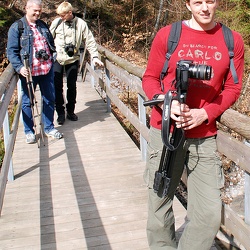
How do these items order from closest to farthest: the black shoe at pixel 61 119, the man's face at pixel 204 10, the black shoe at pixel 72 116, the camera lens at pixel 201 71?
the camera lens at pixel 201 71 < the man's face at pixel 204 10 < the black shoe at pixel 61 119 < the black shoe at pixel 72 116

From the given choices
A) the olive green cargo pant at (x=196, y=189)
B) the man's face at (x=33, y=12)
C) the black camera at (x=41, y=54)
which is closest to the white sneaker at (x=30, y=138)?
the black camera at (x=41, y=54)

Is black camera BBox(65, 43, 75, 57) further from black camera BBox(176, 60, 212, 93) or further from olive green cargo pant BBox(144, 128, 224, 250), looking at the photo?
black camera BBox(176, 60, 212, 93)

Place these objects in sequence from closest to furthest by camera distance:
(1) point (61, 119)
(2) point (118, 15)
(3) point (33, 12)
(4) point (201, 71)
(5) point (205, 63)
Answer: (4) point (201, 71)
(5) point (205, 63)
(3) point (33, 12)
(1) point (61, 119)
(2) point (118, 15)

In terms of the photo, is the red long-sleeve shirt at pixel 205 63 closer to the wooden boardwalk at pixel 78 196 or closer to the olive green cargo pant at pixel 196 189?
the olive green cargo pant at pixel 196 189

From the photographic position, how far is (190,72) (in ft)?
7.30

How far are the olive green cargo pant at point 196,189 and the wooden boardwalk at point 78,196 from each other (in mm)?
772

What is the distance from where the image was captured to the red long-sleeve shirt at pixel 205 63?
93.4 inches

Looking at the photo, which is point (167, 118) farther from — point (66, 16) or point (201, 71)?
point (66, 16)

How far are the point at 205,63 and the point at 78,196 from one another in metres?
2.32

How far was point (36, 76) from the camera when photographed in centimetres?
526

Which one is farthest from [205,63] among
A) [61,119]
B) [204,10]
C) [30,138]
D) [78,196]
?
[61,119]

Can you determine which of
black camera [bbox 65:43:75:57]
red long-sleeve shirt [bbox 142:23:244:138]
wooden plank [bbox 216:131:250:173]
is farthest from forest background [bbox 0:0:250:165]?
red long-sleeve shirt [bbox 142:23:244:138]

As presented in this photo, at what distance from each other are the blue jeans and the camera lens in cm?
338

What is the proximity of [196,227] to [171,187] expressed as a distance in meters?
0.31
